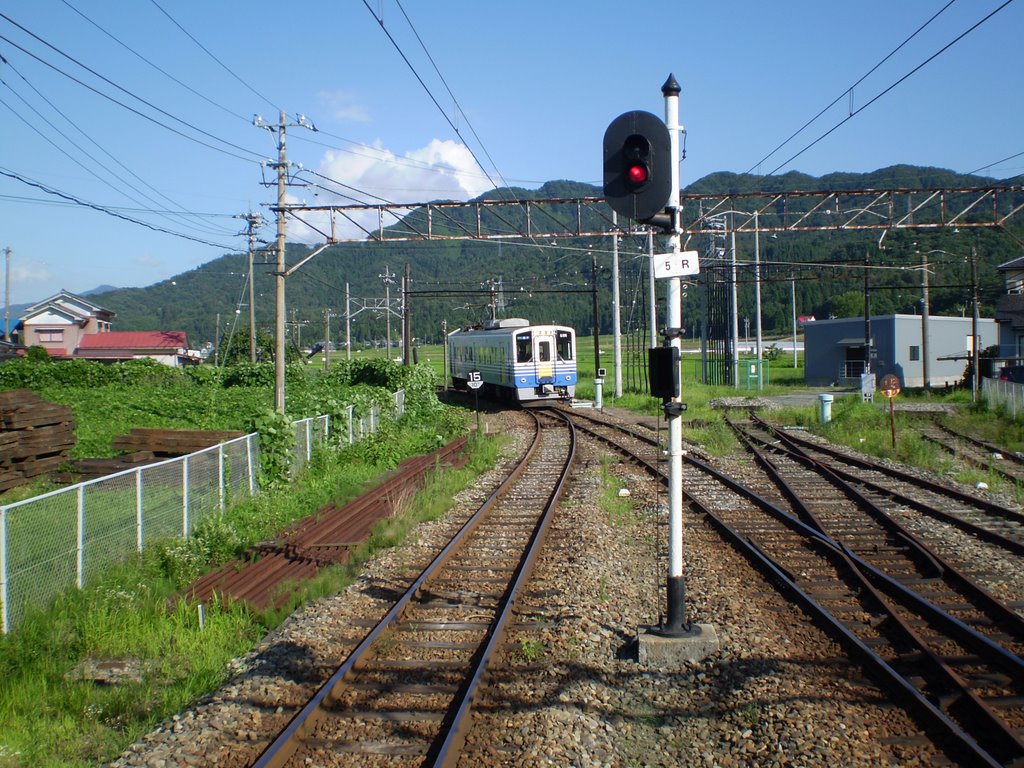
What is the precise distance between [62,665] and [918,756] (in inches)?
229

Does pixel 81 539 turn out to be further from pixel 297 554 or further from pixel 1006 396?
pixel 1006 396

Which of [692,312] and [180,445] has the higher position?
[692,312]

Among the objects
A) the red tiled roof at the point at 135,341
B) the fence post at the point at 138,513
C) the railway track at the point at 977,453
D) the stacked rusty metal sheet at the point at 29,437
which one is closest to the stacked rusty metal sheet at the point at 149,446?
the stacked rusty metal sheet at the point at 29,437

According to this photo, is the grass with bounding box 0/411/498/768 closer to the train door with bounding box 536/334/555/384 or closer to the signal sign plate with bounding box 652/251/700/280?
the signal sign plate with bounding box 652/251/700/280

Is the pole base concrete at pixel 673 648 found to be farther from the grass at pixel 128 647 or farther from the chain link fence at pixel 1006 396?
the chain link fence at pixel 1006 396

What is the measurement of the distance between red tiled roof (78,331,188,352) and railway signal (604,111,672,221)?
218 feet

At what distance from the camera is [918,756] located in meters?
4.41

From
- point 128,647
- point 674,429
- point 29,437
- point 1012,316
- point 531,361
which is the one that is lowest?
point 128,647

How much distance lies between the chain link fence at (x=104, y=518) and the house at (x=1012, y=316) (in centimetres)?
3784

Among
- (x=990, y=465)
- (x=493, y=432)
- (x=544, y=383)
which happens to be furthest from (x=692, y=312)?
(x=990, y=465)

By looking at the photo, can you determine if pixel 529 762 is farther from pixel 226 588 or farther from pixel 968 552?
pixel 968 552

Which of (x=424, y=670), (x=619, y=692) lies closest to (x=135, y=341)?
(x=424, y=670)

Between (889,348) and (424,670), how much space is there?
152 feet

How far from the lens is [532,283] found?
224 ft
